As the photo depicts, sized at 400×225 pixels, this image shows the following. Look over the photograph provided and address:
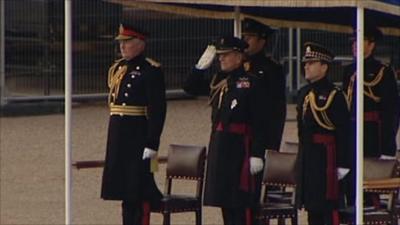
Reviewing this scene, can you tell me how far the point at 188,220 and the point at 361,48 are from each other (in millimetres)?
3904

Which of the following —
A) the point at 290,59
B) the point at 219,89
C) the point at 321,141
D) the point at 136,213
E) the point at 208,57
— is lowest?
the point at 136,213

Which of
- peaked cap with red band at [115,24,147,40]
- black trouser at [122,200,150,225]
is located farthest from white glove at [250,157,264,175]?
peaked cap with red band at [115,24,147,40]

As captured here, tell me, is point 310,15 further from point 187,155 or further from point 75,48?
point 75,48

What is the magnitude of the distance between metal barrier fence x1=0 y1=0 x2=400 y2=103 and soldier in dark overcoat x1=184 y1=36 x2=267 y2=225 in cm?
1033

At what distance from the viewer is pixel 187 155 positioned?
9953 mm

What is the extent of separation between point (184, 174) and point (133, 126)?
0.53m

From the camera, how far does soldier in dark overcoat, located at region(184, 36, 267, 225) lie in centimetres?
945

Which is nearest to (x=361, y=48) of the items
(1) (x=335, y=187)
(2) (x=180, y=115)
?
(1) (x=335, y=187)

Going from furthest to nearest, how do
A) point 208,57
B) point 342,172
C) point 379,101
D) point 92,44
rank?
point 92,44
point 379,101
point 208,57
point 342,172

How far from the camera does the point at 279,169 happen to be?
9.59 meters

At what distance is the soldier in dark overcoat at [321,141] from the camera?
9.17 m

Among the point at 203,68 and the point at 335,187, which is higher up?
the point at 203,68

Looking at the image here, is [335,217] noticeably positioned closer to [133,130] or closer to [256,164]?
[256,164]

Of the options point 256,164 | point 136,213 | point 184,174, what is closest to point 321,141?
point 256,164
